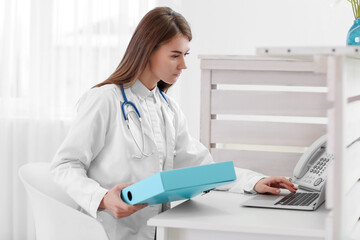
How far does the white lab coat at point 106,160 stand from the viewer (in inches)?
63.9

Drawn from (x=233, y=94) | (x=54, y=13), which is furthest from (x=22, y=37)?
(x=233, y=94)

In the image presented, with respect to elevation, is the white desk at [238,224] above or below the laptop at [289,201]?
above

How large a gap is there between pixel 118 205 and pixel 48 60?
87.6 inches

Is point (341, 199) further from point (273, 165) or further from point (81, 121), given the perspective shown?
point (273, 165)

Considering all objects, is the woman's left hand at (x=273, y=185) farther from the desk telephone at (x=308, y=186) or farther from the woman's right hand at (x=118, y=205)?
the woman's right hand at (x=118, y=205)

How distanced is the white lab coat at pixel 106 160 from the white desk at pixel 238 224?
28 cm

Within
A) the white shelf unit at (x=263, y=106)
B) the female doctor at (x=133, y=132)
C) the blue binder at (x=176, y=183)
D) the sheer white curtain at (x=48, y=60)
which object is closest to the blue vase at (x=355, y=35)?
the white shelf unit at (x=263, y=106)

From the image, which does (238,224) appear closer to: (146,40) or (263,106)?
(146,40)

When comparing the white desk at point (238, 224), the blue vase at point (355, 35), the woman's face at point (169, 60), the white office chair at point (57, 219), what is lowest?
the white office chair at point (57, 219)

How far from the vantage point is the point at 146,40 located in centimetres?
182

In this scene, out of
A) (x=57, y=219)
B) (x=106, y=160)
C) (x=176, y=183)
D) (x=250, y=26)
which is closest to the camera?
(x=176, y=183)

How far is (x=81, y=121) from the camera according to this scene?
5.57 ft

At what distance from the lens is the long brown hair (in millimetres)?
1820

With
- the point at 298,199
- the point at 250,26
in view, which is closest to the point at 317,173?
the point at 298,199
